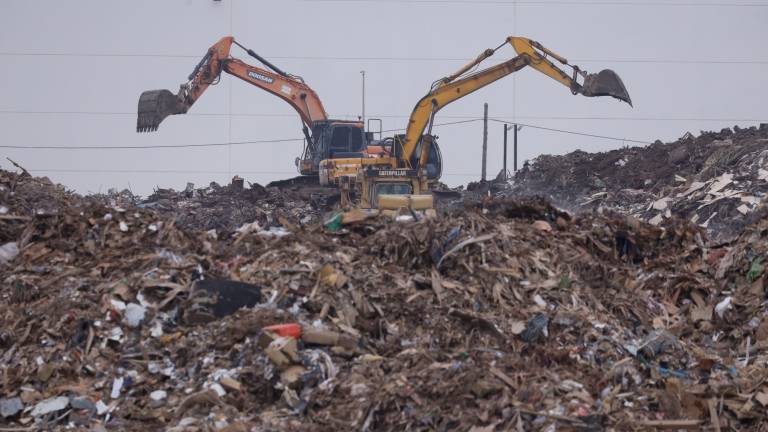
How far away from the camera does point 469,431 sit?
6.36 m

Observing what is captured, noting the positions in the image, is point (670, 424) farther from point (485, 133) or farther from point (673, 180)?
point (485, 133)

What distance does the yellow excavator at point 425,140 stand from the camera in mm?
20547

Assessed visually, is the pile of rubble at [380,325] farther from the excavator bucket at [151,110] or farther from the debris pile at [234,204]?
the excavator bucket at [151,110]

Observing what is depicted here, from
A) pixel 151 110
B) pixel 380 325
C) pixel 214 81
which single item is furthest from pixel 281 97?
pixel 380 325

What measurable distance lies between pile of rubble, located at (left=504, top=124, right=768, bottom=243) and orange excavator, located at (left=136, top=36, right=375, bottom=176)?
18.6ft

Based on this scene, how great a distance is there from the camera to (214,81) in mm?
25062

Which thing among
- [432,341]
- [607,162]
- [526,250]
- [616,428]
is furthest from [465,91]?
[616,428]

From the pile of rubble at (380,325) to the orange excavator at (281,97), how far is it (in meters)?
13.1

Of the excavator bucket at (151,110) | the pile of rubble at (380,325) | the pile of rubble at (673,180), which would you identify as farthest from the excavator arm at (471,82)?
the pile of rubble at (380,325)

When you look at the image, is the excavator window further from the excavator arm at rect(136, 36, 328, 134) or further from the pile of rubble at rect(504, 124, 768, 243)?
the pile of rubble at rect(504, 124, 768, 243)

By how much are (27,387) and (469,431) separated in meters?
3.51

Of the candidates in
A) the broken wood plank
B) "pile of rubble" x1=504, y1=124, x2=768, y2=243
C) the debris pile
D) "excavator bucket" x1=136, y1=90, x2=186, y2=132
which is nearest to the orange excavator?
"excavator bucket" x1=136, y1=90, x2=186, y2=132

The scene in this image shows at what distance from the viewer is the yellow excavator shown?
20547mm

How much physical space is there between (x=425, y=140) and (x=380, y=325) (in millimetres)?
14277
